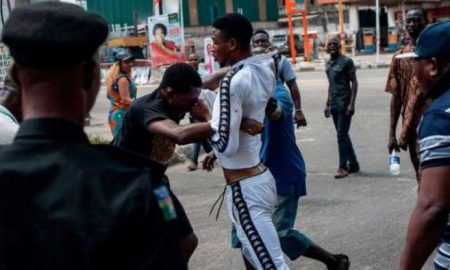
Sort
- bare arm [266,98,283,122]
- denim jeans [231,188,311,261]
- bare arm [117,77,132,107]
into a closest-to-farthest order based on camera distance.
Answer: bare arm [266,98,283,122] → denim jeans [231,188,311,261] → bare arm [117,77,132,107]

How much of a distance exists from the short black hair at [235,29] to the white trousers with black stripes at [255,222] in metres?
0.77

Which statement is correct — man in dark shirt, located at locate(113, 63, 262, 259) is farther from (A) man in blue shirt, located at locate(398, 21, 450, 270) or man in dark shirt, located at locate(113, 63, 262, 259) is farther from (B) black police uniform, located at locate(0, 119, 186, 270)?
(B) black police uniform, located at locate(0, 119, 186, 270)

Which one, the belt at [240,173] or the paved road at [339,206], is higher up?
the belt at [240,173]

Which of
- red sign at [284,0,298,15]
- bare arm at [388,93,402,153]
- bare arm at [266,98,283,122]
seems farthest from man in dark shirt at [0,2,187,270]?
red sign at [284,0,298,15]

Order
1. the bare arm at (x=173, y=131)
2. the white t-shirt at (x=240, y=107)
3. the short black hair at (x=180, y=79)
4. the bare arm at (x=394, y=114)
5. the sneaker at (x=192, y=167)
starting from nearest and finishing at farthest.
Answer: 1. the bare arm at (x=173, y=131)
2. the short black hair at (x=180, y=79)
3. the white t-shirt at (x=240, y=107)
4. the bare arm at (x=394, y=114)
5. the sneaker at (x=192, y=167)

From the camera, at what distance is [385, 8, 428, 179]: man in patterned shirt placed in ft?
19.3

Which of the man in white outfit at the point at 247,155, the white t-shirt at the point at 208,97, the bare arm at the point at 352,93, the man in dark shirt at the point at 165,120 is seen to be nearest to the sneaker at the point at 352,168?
the bare arm at the point at 352,93

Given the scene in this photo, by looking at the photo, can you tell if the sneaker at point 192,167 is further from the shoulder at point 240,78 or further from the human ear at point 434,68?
the human ear at point 434,68

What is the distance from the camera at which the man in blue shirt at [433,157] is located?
2975 mm

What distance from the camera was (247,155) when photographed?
184 inches

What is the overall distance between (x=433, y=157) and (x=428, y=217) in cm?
22

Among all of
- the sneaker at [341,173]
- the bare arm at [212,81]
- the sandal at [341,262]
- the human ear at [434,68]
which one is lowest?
the sneaker at [341,173]

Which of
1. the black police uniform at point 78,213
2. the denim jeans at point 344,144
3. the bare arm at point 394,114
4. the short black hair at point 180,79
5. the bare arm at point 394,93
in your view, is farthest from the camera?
the denim jeans at point 344,144

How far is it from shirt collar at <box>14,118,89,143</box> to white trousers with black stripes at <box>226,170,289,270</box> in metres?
2.89
